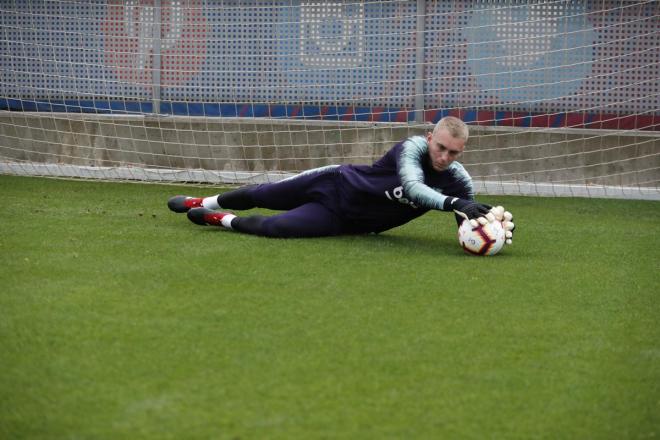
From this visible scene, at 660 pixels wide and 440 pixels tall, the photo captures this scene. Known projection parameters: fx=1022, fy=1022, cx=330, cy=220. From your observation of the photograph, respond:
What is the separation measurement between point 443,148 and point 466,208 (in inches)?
15.7

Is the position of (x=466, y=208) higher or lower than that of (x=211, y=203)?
higher

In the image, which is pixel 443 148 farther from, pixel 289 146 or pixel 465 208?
pixel 289 146

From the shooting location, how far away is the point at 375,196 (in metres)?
6.45

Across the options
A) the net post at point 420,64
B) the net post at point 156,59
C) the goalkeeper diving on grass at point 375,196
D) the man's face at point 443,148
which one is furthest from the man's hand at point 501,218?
the net post at point 156,59

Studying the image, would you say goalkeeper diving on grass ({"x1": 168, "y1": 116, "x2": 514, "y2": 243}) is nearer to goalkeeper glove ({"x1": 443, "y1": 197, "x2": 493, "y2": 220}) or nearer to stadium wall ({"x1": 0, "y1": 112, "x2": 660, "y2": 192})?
goalkeeper glove ({"x1": 443, "y1": 197, "x2": 493, "y2": 220})

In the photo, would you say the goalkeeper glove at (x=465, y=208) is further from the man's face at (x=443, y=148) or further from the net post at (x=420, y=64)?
the net post at (x=420, y=64)

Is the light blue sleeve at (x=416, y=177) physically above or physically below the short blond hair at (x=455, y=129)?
below

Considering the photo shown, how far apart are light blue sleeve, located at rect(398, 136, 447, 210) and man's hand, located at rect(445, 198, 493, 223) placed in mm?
48

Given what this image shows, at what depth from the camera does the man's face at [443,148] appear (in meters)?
6.07

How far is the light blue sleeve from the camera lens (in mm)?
6023

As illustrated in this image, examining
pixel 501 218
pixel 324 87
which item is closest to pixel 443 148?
pixel 501 218

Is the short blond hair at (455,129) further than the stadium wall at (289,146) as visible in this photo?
No

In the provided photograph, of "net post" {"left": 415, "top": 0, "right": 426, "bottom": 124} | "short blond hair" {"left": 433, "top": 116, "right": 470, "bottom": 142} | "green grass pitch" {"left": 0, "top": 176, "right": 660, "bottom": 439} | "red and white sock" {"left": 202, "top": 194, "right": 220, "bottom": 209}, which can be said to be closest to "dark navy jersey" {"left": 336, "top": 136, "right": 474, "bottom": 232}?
"green grass pitch" {"left": 0, "top": 176, "right": 660, "bottom": 439}

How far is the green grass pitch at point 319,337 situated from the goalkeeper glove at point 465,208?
0.87 ft
